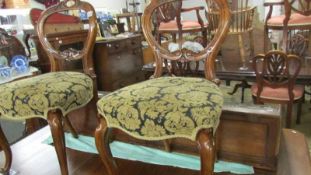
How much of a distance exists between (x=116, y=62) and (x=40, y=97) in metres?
2.13

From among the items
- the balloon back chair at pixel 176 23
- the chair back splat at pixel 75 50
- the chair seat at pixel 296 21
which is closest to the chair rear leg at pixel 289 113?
the chair seat at pixel 296 21

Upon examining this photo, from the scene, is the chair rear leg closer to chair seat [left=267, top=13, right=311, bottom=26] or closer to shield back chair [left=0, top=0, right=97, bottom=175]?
chair seat [left=267, top=13, right=311, bottom=26]

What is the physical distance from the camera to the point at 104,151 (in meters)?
1.01

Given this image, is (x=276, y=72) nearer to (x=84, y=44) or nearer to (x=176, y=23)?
(x=176, y=23)

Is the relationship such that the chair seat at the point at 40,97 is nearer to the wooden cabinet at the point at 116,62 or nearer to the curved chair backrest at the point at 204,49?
the curved chair backrest at the point at 204,49

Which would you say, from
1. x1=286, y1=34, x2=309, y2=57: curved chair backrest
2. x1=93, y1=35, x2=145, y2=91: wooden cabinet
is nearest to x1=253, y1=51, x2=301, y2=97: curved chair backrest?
x1=286, y1=34, x2=309, y2=57: curved chair backrest

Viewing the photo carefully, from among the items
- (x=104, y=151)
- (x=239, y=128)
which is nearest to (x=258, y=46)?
(x=239, y=128)

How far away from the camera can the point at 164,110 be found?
0.83 metres

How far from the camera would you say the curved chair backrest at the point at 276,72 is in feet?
6.86

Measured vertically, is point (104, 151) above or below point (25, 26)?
below

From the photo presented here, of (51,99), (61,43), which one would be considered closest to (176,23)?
(61,43)

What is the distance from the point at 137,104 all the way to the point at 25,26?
90.4 inches

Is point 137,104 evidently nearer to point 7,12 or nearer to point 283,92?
point 283,92

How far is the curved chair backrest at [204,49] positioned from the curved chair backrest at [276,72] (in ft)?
3.66
